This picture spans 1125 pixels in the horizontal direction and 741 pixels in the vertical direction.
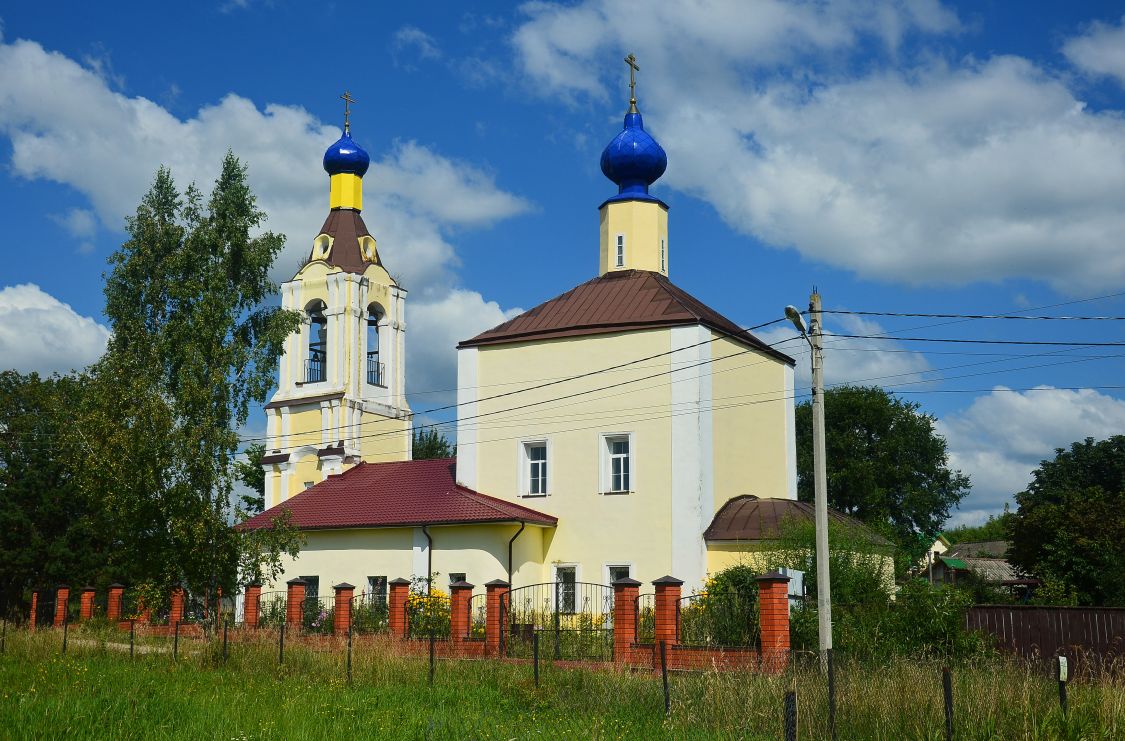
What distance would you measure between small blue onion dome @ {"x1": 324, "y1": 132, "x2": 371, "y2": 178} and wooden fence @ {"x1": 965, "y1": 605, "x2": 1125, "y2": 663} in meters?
25.6

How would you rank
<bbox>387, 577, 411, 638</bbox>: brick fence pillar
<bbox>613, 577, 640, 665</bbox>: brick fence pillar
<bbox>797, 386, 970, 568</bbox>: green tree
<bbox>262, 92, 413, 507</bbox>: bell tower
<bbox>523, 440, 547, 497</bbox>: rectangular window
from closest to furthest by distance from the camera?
1. <bbox>613, 577, 640, 665</bbox>: brick fence pillar
2. <bbox>387, 577, 411, 638</bbox>: brick fence pillar
3. <bbox>523, 440, 547, 497</bbox>: rectangular window
4. <bbox>262, 92, 413, 507</bbox>: bell tower
5. <bbox>797, 386, 970, 568</bbox>: green tree

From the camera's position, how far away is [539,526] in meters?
25.6

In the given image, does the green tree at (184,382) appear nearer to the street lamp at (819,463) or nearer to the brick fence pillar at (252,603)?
the brick fence pillar at (252,603)

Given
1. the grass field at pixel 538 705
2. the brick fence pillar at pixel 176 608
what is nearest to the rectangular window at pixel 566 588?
the brick fence pillar at pixel 176 608

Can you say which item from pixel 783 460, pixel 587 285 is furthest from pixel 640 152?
pixel 783 460

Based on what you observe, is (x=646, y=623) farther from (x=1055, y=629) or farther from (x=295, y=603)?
(x=295, y=603)

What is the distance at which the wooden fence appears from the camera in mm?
16141

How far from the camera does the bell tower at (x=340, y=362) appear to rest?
33844mm

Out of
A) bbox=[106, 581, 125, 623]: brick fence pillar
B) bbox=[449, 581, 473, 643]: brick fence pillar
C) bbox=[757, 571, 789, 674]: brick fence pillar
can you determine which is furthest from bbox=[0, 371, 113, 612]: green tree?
bbox=[757, 571, 789, 674]: brick fence pillar

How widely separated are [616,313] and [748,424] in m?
3.93

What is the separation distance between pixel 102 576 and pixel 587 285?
1787 centimetres

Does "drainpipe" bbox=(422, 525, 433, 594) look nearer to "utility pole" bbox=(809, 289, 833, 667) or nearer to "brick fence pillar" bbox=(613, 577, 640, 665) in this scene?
"brick fence pillar" bbox=(613, 577, 640, 665)

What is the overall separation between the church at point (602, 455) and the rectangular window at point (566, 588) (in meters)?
0.08

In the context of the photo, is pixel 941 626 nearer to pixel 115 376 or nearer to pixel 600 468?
pixel 600 468
